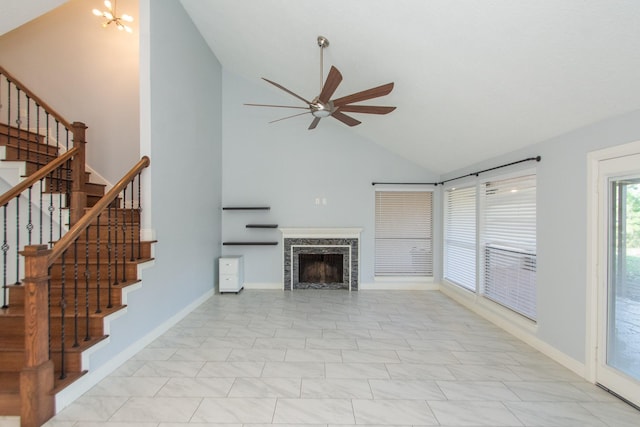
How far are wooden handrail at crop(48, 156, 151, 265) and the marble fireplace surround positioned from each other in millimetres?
3036

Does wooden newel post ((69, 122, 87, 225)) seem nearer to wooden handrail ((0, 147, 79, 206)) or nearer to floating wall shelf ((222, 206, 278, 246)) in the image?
wooden handrail ((0, 147, 79, 206))

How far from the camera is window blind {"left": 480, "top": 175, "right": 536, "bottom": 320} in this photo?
3477mm

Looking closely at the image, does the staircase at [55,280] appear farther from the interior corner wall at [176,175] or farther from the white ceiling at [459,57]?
the white ceiling at [459,57]

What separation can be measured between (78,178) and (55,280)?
4.11ft

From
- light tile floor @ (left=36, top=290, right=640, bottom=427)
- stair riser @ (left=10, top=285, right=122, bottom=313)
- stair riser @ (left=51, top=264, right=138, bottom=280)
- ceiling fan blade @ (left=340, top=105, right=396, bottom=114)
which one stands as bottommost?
light tile floor @ (left=36, top=290, right=640, bottom=427)

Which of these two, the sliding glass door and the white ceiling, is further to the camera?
the sliding glass door

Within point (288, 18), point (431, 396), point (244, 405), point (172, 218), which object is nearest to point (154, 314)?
point (172, 218)

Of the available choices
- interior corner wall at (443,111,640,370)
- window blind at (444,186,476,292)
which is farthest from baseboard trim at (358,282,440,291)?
interior corner wall at (443,111,640,370)

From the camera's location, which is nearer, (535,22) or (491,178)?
(535,22)

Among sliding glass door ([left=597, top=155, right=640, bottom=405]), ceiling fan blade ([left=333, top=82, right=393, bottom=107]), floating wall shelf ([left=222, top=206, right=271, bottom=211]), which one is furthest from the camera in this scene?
floating wall shelf ([left=222, top=206, right=271, bottom=211])

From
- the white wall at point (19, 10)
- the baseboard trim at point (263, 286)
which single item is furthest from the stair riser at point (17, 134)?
the baseboard trim at point (263, 286)

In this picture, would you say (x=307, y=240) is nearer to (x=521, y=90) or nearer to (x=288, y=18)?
(x=288, y=18)

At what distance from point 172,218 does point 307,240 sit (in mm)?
2604

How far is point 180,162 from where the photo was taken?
4.14 metres
